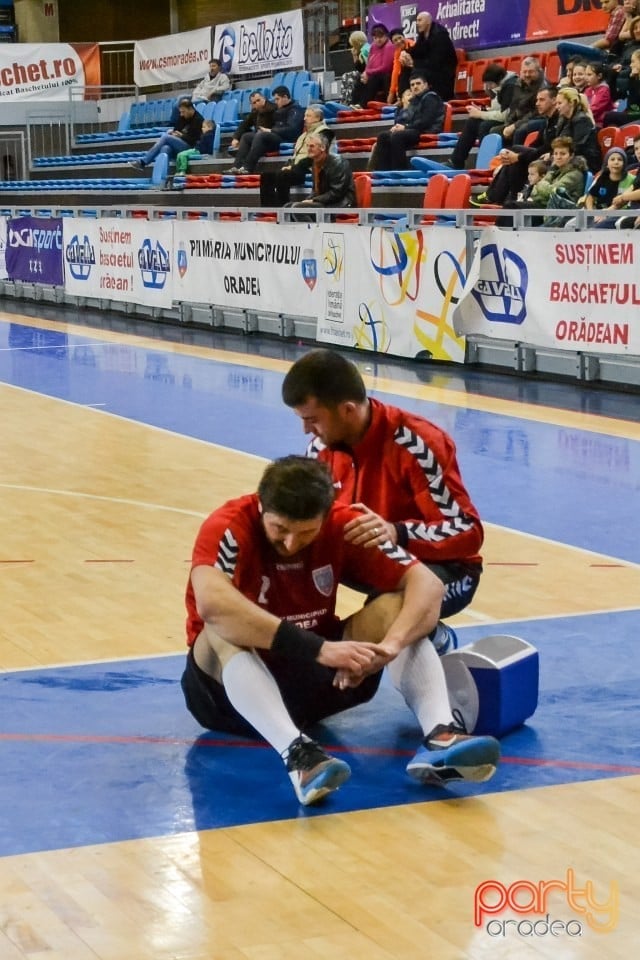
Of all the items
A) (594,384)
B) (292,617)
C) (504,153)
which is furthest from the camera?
(504,153)

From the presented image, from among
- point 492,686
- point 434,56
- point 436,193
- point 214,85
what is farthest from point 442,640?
point 214,85

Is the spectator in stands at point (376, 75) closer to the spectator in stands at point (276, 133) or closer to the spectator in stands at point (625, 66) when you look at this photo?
the spectator in stands at point (276, 133)

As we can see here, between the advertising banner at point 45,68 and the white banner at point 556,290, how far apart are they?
2285 cm

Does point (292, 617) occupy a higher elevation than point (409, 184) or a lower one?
lower

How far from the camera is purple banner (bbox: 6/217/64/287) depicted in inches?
979

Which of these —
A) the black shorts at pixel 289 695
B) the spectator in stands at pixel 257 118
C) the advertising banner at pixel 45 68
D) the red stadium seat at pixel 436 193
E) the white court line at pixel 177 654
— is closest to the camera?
the black shorts at pixel 289 695

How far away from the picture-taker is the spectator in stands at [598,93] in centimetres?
1677

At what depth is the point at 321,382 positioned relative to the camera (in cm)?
498

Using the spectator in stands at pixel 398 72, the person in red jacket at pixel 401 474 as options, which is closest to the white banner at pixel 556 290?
the spectator in stands at pixel 398 72

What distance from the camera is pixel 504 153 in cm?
1602

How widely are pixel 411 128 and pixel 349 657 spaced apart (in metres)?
17.2

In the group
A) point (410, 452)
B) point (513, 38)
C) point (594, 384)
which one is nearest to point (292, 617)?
point (410, 452)

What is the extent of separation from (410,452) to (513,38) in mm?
17808

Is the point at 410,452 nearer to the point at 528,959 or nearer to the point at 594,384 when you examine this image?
the point at 528,959
